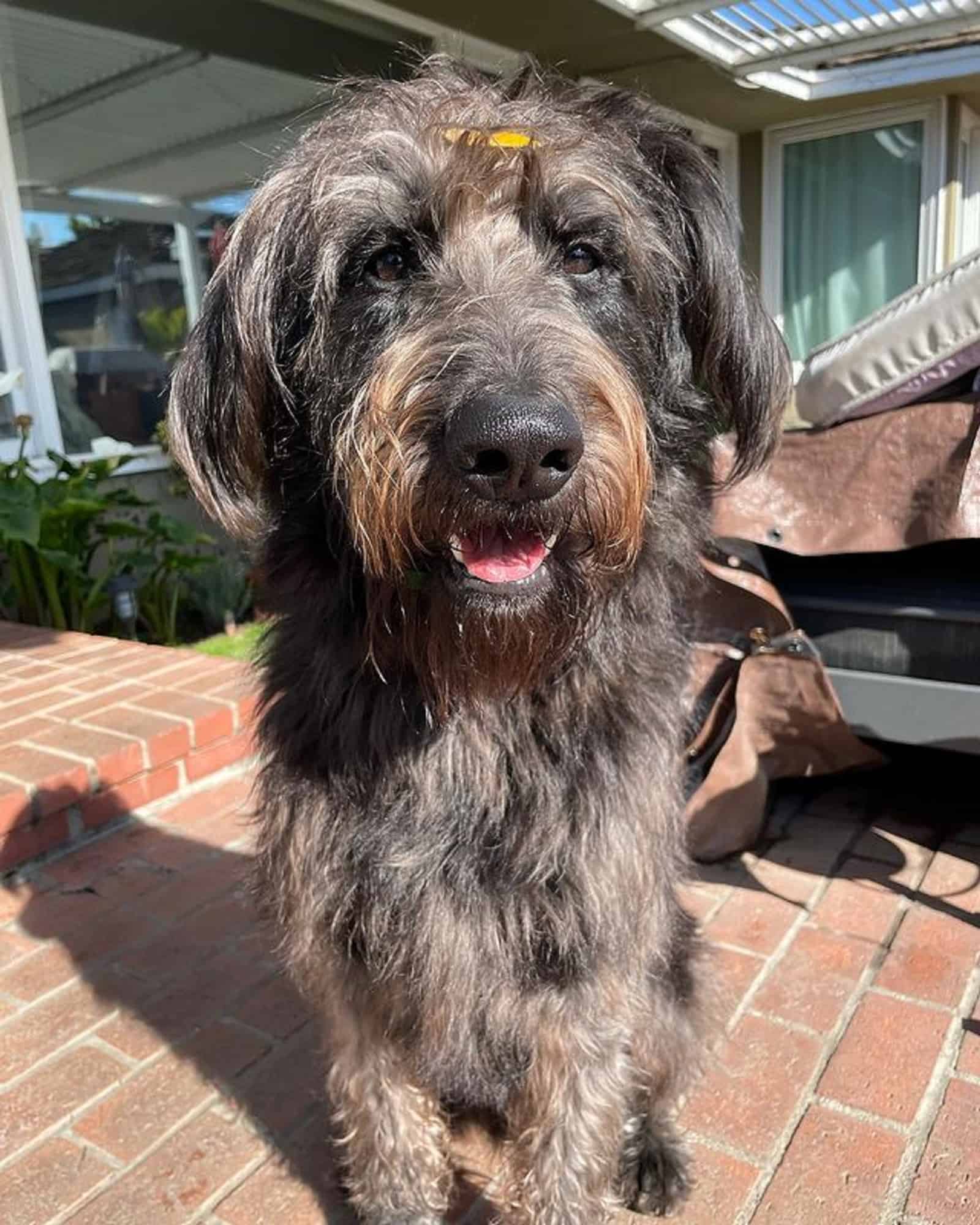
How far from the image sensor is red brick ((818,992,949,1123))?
2.12 meters

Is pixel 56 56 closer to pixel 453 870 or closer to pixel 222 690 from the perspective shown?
pixel 222 690

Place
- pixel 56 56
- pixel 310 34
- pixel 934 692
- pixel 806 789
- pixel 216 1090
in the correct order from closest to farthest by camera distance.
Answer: pixel 216 1090, pixel 934 692, pixel 806 789, pixel 56 56, pixel 310 34

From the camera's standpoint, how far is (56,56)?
584cm

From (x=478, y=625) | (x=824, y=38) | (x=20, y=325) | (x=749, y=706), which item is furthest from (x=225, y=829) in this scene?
(x=824, y=38)

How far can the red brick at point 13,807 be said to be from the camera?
3.07 meters

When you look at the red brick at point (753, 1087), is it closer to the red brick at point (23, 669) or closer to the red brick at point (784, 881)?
the red brick at point (784, 881)

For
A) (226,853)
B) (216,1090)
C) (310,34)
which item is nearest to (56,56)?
(310,34)

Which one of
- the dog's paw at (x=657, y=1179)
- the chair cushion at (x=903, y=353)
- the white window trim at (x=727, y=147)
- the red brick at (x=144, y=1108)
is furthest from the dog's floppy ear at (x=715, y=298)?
the white window trim at (x=727, y=147)

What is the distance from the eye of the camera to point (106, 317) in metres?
6.34

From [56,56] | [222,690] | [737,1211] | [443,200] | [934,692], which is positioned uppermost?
[56,56]

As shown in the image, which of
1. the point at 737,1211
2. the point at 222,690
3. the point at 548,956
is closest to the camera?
the point at 548,956

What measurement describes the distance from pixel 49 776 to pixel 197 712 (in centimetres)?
62

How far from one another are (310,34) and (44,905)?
219 inches

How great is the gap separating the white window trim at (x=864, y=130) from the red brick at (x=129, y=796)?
7.49 m
